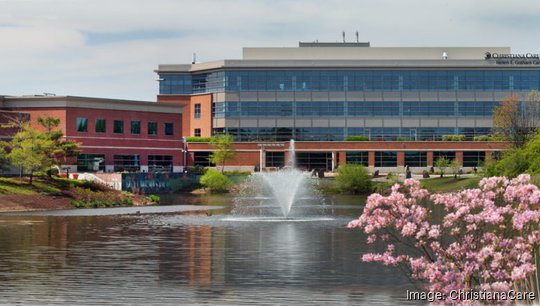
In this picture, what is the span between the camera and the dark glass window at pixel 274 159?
127 m

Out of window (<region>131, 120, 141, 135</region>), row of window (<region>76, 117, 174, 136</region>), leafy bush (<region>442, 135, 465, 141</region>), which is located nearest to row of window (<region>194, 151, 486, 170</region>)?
leafy bush (<region>442, 135, 465, 141</region>)

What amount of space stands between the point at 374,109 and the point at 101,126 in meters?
43.9

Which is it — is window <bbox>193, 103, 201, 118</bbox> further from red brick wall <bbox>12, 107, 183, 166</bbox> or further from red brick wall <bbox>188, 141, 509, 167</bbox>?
red brick wall <bbox>12, 107, 183, 166</bbox>

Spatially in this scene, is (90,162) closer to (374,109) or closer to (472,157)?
(374,109)

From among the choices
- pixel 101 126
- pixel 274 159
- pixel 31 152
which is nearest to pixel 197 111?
pixel 274 159

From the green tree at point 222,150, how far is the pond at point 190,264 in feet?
214

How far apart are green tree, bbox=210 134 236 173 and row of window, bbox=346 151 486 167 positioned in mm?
16799

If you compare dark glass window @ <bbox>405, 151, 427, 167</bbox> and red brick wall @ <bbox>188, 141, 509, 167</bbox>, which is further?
dark glass window @ <bbox>405, 151, 427, 167</bbox>

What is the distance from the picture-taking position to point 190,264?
3206cm

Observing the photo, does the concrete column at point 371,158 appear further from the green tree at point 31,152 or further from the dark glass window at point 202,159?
the green tree at point 31,152

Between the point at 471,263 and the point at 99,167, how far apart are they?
283ft

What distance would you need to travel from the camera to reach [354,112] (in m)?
129

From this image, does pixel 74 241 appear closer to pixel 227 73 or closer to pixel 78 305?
pixel 78 305

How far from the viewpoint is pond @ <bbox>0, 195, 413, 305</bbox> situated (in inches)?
982
